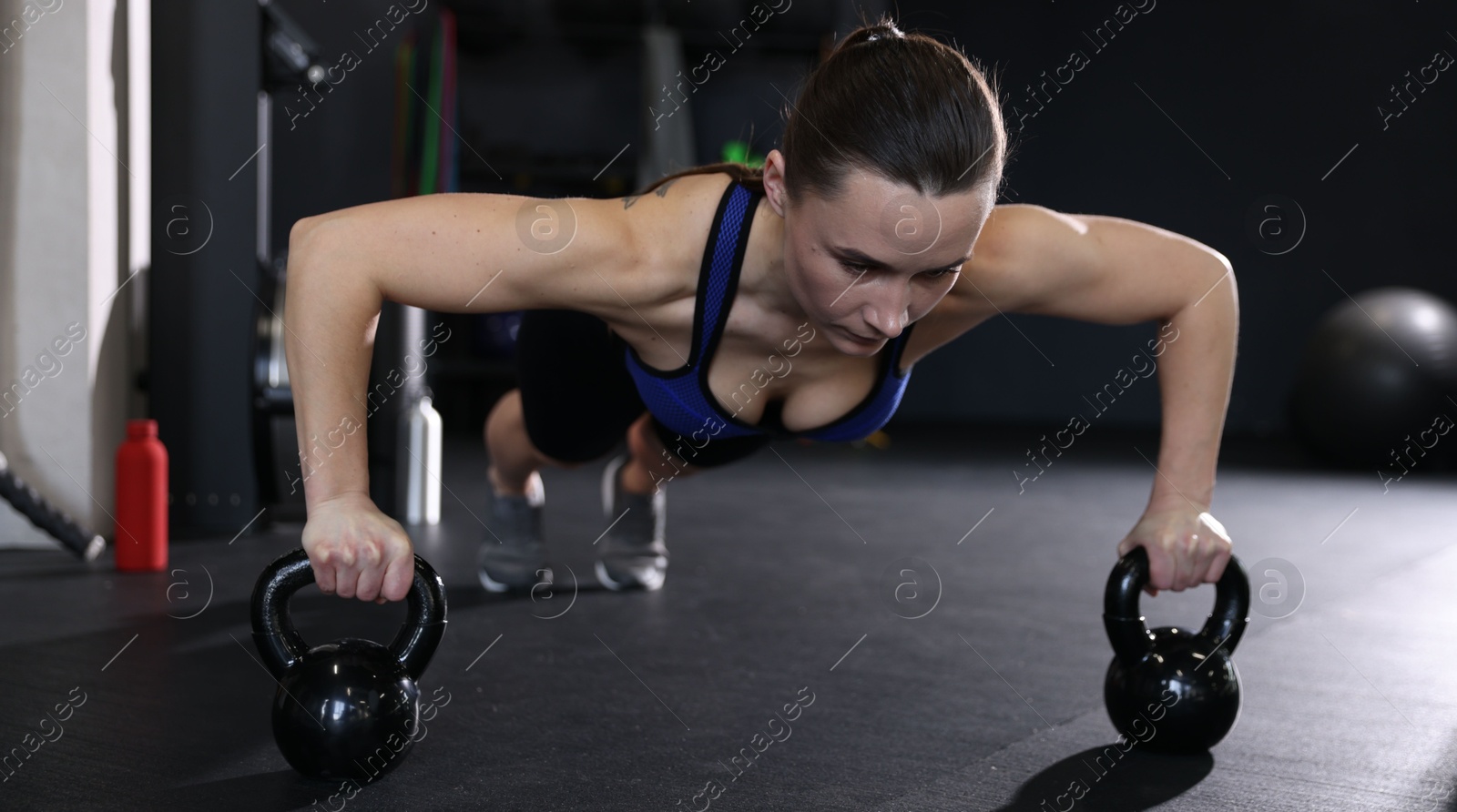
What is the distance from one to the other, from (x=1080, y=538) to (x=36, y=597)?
2.05 metres

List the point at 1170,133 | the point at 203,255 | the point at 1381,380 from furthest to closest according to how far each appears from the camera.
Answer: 1. the point at 1170,133
2. the point at 1381,380
3. the point at 203,255

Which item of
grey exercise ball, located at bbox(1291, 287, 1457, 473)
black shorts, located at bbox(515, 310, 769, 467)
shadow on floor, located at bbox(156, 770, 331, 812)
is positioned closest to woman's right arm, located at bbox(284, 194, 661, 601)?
shadow on floor, located at bbox(156, 770, 331, 812)

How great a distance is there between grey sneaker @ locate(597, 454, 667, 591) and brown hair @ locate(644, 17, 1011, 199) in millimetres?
992

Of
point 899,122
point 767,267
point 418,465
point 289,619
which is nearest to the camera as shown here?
point 899,122

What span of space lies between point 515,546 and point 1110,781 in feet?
3.69

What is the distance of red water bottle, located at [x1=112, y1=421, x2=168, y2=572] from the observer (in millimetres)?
2014

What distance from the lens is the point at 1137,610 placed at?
1173 millimetres

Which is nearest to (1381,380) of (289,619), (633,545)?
(633,545)

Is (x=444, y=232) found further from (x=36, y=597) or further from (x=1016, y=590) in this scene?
(x=1016, y=590)

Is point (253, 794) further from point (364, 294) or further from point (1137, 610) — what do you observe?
point (1137, 610)

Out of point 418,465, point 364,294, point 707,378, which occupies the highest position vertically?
point 364,294

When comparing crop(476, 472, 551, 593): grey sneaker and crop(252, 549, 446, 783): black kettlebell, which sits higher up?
crop(252, 549, 446, 783): black kettlebell

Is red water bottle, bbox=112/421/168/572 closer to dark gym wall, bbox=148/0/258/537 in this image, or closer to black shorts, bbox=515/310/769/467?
dark gym wall, bbox=148/0/258/537

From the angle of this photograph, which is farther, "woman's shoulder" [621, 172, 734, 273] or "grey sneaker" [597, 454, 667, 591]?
"grey sneaker" [597, 454, 667, 591]
